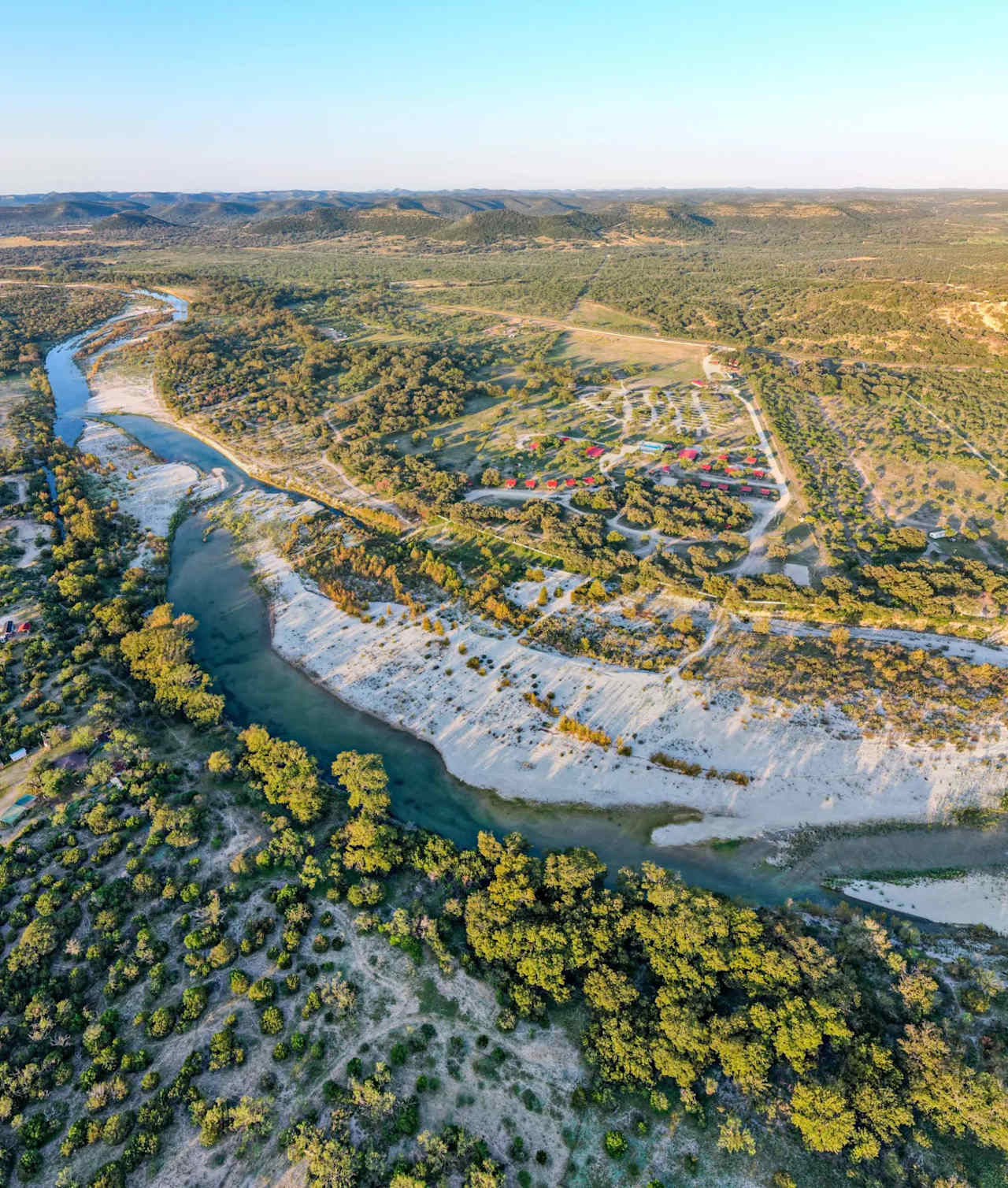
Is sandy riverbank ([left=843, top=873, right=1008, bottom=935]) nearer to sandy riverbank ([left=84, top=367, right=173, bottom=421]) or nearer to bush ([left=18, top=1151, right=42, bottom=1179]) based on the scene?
bush ([left=18, top=1151, right=42, bottom=1179])

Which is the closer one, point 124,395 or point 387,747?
point 387,747

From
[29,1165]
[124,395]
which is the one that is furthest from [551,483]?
[124,395]

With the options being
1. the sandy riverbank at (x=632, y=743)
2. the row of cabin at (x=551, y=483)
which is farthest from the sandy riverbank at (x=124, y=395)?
the sandy riverbank at (x=632, y=743)

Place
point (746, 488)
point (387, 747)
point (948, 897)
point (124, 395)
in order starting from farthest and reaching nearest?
point (124, 395), point (746, 488), point (387, 747), point (948, 897)

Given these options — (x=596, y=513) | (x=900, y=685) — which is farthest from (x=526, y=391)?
(x=900, y=685)

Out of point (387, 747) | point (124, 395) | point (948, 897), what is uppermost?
point (124, 395)

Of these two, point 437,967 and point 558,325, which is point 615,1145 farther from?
point 558,325

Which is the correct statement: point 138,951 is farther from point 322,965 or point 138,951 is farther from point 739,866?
point 739,866
